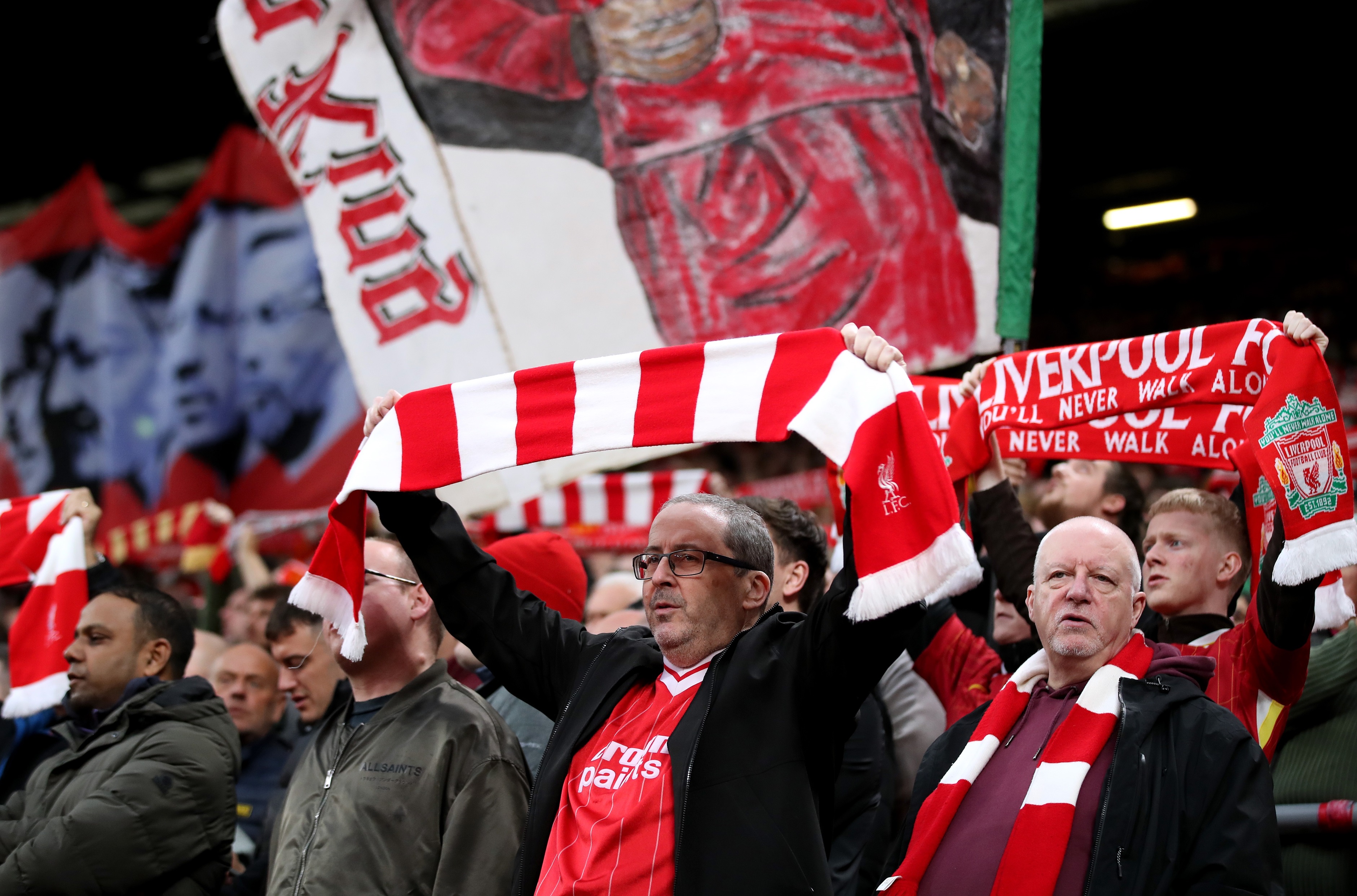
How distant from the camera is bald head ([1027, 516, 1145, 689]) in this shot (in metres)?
→ 2.85

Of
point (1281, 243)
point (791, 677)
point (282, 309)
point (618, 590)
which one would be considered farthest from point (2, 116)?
point (791, 677)

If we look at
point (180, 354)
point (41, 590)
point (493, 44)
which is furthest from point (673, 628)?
point (180, 354)

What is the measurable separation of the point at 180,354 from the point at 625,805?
22.6 ft

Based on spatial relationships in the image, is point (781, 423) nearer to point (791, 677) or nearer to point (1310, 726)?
point (791, 677)

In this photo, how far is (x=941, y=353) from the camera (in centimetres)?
458

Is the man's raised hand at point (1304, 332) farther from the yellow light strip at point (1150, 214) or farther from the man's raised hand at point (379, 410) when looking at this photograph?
the yellow light strip at point (1150, 214)

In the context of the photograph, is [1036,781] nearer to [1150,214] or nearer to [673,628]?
[673,628]

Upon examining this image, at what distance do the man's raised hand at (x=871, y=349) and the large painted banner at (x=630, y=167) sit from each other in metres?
1.98

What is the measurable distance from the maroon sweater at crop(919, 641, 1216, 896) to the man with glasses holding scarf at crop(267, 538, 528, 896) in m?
0.94

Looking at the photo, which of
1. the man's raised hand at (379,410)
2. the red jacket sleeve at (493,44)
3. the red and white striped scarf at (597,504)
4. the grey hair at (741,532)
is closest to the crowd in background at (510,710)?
the man's raised hand at (379,410)

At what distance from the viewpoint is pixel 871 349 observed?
2561 millimetres

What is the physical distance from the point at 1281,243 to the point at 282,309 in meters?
8.29

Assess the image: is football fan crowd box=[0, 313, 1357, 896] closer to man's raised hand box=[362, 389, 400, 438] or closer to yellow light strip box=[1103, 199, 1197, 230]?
man's raised hand box=[362, 389, 400, 438]

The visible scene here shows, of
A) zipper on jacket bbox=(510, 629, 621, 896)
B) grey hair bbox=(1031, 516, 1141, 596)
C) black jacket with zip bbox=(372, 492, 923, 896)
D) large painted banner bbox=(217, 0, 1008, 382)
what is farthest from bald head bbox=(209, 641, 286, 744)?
grey hair bbox=(1031, 516, 1141, 596)
